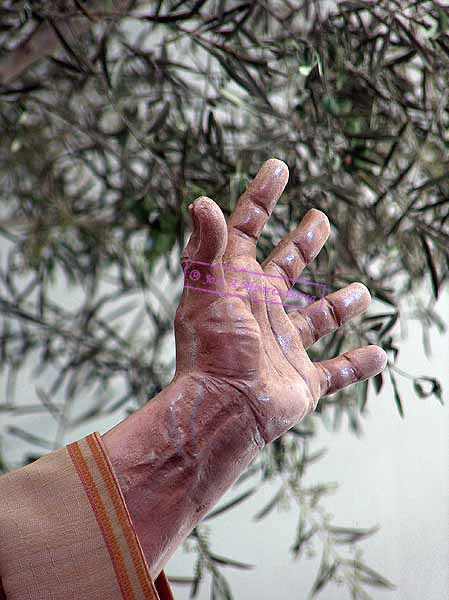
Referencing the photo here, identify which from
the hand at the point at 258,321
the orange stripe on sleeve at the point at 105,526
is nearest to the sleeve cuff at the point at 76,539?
the orange stripe on sleeve at the point at 105,526

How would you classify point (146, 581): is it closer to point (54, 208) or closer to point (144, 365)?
point (144, 365)

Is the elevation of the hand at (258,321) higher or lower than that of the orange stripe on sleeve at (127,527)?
higher

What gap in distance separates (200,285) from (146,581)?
0.82 ft

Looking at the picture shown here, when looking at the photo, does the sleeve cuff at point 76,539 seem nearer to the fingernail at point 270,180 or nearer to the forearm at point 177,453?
the forearm at point 177,453

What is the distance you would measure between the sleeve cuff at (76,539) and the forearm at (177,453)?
0.02 meters

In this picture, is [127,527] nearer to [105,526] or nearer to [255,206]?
[105,526]

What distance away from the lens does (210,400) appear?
638 millimetres

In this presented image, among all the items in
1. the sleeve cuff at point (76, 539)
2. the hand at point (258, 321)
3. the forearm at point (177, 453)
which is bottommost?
the sleeve cuff at point (76, 539)

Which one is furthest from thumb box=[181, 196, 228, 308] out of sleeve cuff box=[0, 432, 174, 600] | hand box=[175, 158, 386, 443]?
sleeve cuff box=[0, 432, 174, 600]

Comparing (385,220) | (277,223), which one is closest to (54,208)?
(277,223)

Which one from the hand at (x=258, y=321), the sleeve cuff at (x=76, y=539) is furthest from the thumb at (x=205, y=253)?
the sleeve cuff at (x=76, y=539)

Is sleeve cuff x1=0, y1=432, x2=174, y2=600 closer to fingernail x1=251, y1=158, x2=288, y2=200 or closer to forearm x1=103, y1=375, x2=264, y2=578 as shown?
forearm x1=103, y1=375, x2=264, y2=578

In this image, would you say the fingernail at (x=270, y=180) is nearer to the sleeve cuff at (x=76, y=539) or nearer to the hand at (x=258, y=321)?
the hand at (x=258, y=321)

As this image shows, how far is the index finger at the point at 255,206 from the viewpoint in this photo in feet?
2.23
